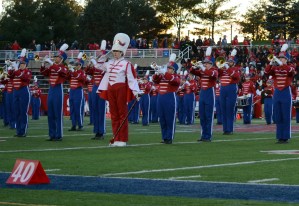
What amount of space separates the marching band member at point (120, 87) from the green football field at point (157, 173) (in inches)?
14.9

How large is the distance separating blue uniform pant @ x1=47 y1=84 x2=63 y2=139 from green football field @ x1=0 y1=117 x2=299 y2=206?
1.65 ft

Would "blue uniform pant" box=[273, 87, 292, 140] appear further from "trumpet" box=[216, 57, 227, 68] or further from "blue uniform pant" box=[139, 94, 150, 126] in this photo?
"blue uniform pant" box=[139, 94, 150, 126]

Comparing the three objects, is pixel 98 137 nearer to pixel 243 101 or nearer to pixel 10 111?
pixel 10 111

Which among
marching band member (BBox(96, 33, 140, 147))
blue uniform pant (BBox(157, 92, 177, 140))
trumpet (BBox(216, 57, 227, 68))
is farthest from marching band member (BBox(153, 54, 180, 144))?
trumpet (BBox(216, 57, 227, 68))

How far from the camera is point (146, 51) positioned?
5247 centimetres

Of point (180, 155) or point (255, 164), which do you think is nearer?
point (255, 164)

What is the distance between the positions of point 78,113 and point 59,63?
5.95 meters

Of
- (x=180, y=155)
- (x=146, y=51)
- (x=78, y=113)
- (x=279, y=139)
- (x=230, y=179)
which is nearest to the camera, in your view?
(x=230, y=179)

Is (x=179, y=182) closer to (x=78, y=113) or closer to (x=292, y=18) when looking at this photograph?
(x=78, y=113)

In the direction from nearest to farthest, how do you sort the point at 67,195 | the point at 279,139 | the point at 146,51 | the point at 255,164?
the point at 67,195, the point at 255,164, the point at 279,139, the point at 146,51

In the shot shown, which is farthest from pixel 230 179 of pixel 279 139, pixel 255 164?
pixel 279 139

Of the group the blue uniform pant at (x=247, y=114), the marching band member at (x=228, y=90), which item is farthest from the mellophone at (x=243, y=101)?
the marching band member at (x=228, y=90)

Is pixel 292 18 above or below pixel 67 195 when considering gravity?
above

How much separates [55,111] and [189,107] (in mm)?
13920
